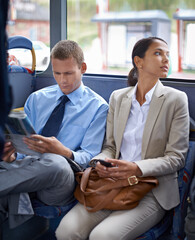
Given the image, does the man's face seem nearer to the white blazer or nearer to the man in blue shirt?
the man in blue shirt

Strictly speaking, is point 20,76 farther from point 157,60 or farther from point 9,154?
point 157,60

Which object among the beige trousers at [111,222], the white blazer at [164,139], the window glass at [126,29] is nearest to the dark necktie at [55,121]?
the white blazer at [164,139]

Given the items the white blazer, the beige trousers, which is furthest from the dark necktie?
the beige trousers

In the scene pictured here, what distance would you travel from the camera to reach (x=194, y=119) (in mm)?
2482

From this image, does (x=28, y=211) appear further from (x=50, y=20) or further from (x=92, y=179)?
(x=50, y=20)

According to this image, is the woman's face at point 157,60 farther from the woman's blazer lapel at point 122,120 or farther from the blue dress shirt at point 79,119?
the blue dress shirt at point 79,119

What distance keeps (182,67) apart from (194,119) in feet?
2.52

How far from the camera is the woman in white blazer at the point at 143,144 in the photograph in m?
1.82

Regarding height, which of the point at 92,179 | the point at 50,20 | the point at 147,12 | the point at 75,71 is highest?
the point at 147,12

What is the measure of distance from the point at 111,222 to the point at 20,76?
1.90 m

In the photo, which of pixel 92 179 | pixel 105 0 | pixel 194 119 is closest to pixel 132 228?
pixel 92 179

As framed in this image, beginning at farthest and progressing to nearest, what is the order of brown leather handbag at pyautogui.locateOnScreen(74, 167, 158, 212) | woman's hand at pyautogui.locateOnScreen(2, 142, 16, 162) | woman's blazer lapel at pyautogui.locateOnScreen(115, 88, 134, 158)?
woman's blazer lapel at pyautogui.locateOnScreen(115, 88, 134, 158) → woman's hand at pyautogui.locateOnScreen(2, 142, 16, 162) → brown leather handbag at pyautogui.locateOnScreen(74, 167, 158, 212)

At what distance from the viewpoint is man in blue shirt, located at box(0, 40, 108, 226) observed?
1.87 meters

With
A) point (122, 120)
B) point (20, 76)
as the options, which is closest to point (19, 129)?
point (122, 120)
